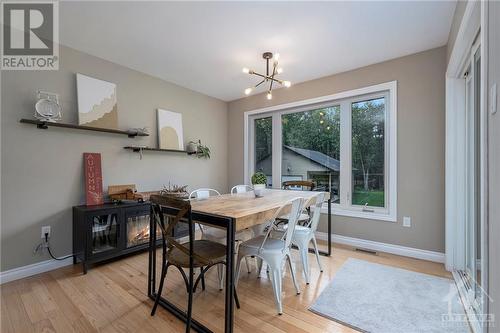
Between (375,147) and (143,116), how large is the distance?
348 cm

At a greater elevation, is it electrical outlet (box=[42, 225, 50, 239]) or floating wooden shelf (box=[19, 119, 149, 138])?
floating wooden shelf (box=[19, 119, 149, 138])

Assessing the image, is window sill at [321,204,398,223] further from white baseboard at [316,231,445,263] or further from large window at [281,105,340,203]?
white baseboard at [316,231,445,263]

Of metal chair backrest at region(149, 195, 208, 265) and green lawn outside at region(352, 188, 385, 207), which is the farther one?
green lawn outside at region(352, 188, 385, 207)

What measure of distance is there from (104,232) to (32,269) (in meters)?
0.74

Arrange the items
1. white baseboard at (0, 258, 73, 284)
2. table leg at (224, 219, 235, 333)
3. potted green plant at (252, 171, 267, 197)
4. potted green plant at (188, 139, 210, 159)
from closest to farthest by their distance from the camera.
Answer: table leg at (224, 219, 235, 333) → white baseboard at (0, 258, 73, 284) → potted green plant at (252, 171, 267, 197) → potted green plant at (188, 139, 210, 159)

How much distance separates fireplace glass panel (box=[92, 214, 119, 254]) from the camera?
2614 mm

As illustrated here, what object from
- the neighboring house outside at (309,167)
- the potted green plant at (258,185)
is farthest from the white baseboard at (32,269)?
the neighboring house outside at (309,167)

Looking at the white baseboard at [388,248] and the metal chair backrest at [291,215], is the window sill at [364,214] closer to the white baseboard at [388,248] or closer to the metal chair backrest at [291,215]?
the white baseboard at [388,248]

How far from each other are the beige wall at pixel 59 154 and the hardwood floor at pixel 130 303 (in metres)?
0.52

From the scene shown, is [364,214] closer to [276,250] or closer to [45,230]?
[276,250]

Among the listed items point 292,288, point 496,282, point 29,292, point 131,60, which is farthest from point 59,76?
point 496,282

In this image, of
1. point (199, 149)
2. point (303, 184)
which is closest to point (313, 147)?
point (303, 184)

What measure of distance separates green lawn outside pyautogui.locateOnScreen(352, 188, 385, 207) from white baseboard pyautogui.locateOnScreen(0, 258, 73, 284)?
3893 mm

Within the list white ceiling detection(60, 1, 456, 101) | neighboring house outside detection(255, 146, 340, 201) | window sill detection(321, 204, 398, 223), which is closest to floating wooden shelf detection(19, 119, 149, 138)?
white ceiling detection(60, 1, 456, 101)
